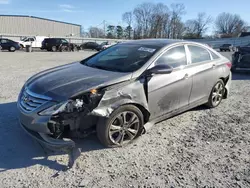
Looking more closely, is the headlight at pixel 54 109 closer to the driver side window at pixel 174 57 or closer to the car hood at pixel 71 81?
the car hood at pixel 71 81

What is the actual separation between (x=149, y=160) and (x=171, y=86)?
140 cm

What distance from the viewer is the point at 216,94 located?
526cm

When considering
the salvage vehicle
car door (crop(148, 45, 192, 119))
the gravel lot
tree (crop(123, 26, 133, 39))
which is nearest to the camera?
the gravel lot

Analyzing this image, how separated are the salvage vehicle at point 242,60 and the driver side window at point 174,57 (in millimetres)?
6595

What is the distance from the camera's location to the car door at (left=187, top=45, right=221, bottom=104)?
14.7ft

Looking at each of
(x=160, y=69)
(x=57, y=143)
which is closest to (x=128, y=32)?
(x=160, y=69)

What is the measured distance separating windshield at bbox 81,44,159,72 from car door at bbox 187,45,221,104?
0.91 metres

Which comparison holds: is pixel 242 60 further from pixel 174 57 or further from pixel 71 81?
pixel 71 81

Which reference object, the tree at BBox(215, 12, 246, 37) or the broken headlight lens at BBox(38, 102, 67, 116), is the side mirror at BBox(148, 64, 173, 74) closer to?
the broken headlight lens at BBox(38, 102, 67, 116)

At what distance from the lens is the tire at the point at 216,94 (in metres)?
5.12

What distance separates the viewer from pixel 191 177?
9.23 feet

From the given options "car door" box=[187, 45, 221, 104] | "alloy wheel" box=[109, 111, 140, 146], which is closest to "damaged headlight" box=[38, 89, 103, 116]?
"alloy wheel" box=[109, 111, 140, 146]

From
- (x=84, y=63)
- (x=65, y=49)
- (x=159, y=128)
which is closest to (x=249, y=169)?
(x=159, y=128)

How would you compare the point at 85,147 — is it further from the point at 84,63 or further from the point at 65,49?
the point at 65,49
